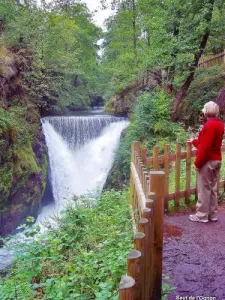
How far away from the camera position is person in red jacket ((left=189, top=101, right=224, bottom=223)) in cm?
412

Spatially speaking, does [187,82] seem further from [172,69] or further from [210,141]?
[210,141]

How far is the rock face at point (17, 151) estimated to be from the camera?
10219 mm

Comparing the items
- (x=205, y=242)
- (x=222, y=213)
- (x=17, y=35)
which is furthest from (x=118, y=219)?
(x=17, y=35)

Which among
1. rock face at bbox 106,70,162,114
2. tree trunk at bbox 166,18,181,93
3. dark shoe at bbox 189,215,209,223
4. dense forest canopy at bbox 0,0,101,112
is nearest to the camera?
dark shoe at bbox 189,215,209,223

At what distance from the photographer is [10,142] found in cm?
1075

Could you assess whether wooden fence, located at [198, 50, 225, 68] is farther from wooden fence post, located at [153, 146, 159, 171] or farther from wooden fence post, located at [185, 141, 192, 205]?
wooden fence post, located at [153, 146, 159, 171]

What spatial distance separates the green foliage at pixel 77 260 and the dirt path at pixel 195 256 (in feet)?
1.75

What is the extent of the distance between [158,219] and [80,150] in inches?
502

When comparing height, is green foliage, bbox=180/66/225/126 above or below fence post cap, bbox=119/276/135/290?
above

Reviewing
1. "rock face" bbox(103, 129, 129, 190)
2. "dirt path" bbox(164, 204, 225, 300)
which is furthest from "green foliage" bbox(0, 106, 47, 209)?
"dirt path" bbox(164, 204, 225, 300)

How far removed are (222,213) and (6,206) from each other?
7.65 meters

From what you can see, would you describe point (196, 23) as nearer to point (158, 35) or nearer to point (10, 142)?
point (158, 35)

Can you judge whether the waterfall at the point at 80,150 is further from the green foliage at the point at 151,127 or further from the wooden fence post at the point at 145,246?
the wooden fence post at the point at 145,246

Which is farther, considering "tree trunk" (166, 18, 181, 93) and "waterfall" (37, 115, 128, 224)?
"waterfall" (37, 115, 128, 224)
